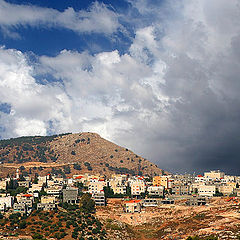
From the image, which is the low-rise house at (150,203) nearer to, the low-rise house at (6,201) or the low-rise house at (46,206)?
the low-rise house at (46,206)

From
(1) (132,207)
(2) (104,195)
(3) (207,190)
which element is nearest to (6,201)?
(2) (104,195)

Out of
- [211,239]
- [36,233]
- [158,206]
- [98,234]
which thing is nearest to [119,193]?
[158,206]

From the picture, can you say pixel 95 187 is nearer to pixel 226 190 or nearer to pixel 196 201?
pixel 196 201

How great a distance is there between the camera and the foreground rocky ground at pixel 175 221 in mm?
130250

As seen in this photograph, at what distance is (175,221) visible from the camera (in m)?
150

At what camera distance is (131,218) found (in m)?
160

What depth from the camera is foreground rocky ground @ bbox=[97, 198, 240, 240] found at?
427 feet

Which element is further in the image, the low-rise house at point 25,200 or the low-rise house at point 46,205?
the low-rise house at point 25,200

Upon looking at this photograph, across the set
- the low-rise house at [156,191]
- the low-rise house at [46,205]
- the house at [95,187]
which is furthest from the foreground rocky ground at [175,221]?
the low-rise house at [46,205]

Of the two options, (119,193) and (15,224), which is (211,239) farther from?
(119,193)

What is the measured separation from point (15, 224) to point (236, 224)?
73922 millimetres

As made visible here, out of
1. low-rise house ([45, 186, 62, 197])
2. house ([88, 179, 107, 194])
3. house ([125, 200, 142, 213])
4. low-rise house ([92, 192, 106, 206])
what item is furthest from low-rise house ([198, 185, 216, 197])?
low-rise house ([45, 186, 62, 197])

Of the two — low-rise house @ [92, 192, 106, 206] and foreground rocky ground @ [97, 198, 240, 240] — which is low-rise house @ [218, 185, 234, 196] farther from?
low-rise house @ [92, 192, 106, 206]

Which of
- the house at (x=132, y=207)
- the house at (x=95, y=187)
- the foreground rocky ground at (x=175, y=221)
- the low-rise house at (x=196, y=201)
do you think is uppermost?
the house at (x=95, y=187)
